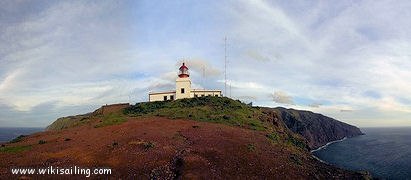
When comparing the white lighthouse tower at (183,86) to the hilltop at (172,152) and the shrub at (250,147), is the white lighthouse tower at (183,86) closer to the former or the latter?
the hilltop at (172,152)

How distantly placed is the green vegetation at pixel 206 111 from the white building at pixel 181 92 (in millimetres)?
4345

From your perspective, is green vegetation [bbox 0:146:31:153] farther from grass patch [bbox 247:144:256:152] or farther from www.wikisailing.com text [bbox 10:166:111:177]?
grass patch [bbox 247:144:256:152]

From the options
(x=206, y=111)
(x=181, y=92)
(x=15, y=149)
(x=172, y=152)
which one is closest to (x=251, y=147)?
(x=172, y=152)

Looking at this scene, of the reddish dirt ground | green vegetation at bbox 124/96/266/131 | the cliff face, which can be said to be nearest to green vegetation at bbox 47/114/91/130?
green vegetation at bbox 124/96/266/131

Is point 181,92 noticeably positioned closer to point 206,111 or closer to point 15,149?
point 206,111

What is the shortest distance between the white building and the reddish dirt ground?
26.8 metres

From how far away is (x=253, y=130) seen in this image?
53.5 m

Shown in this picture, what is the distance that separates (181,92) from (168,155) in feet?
135

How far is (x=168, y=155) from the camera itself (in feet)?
112

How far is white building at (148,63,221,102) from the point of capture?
7425 centimetres

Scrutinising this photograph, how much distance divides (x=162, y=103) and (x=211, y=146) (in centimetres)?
3410

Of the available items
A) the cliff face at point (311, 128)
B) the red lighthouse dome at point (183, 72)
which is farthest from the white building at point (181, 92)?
the cliff face at point (311, 128)

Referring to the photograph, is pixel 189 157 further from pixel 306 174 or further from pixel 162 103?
pixel 162 103

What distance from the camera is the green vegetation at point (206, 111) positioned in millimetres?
58156
